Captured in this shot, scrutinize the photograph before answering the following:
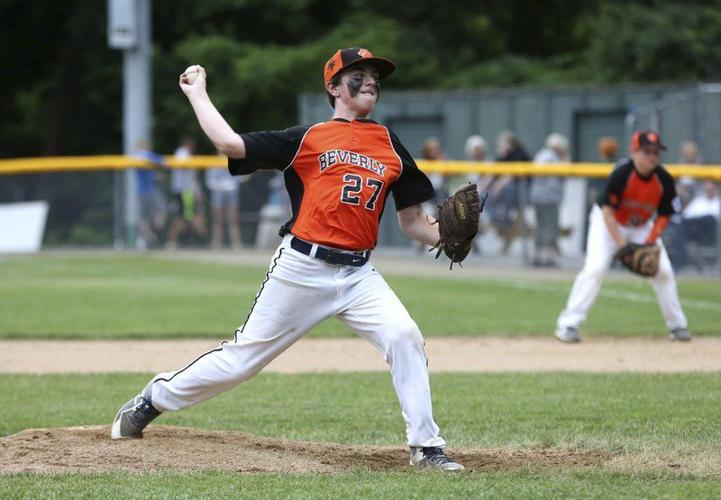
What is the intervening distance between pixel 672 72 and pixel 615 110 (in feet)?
16.4

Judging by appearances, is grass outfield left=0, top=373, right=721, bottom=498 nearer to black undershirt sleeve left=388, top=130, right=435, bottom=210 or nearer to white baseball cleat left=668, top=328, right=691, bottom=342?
black undershirt sleeve left=388, top=130, right=435, bottom=210

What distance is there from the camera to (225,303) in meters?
15.0

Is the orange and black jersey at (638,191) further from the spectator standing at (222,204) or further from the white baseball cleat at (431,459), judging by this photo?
the spectator standing at (222,204)

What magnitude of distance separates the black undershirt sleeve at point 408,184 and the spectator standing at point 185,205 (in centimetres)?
1624

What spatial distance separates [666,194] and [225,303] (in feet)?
18.6

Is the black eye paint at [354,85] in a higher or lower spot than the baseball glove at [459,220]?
higher

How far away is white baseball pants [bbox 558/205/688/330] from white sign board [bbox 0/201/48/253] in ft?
44.3

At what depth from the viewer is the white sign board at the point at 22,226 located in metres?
22.9

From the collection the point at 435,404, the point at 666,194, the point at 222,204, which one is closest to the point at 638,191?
the point at 666,194

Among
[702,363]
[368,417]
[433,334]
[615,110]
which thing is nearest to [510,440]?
[368,417]

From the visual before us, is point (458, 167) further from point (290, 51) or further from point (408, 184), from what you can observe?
point (408, 184)

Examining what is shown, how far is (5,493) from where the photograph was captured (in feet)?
18.7

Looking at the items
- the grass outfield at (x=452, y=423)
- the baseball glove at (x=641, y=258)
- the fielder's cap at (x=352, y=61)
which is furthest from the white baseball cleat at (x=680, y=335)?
the fielder's cap at (x=352, y=61)

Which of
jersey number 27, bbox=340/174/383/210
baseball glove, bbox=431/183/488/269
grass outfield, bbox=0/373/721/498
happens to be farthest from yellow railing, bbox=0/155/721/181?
jersey number 27, bbox=340/174/383/210
